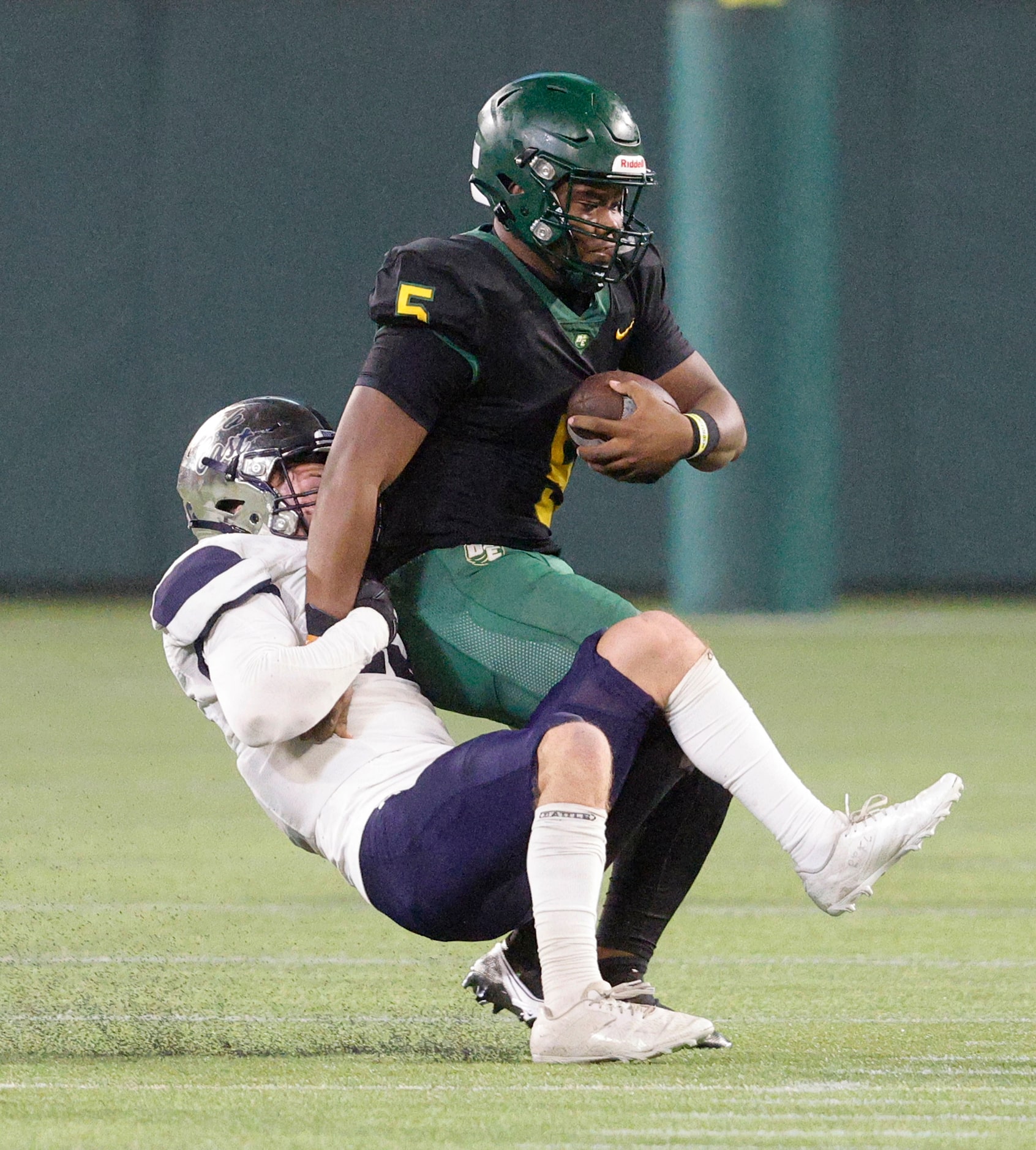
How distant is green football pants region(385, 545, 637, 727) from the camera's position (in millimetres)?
3561

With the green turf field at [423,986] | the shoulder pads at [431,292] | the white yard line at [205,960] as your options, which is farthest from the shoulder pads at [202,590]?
the white yard line at [205,960]

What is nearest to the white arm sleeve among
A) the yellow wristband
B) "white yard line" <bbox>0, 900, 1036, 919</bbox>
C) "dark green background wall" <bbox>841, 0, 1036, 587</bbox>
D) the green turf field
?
the green turf field

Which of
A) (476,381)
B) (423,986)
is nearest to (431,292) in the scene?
(476,381)

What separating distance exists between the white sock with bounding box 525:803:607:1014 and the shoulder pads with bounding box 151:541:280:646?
60 cm

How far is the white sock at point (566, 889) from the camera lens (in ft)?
10.9

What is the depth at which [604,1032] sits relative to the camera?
3336mm

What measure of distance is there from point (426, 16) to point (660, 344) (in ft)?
36.3

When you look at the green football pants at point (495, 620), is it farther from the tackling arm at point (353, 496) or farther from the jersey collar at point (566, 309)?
the jersey collar at point (566, 309)

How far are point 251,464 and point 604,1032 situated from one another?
1.16m

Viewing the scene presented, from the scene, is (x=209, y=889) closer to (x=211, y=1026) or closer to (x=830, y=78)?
(x=211, y=1026)

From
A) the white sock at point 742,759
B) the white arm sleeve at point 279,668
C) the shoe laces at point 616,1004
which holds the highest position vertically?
the white arm sleeve at point 279,668

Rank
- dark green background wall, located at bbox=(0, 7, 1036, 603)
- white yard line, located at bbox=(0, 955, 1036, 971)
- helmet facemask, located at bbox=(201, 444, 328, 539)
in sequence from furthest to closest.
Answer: dark green background wall, located at bbox=(0, 7, 1036, 603) → white yard line, located at bbox=(0, 955, 1036, 971) → helmet facemask, located at bbox=(201, 444, 328, 539)

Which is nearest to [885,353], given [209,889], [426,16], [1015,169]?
[1015,169]

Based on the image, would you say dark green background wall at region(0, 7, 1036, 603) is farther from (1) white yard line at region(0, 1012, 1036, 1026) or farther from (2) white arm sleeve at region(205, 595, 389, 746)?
(2) white arm sleeve at region(205, 595, 389, 746)
